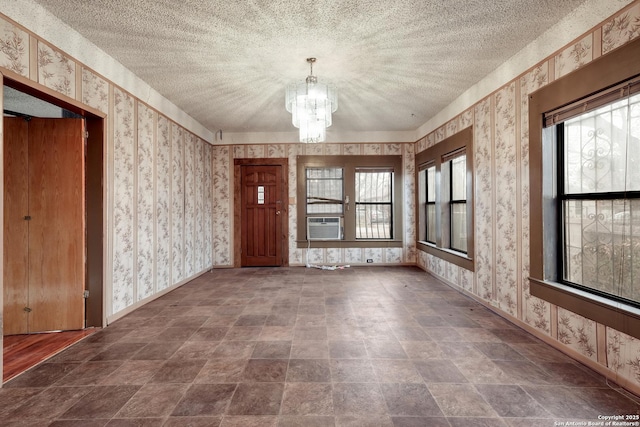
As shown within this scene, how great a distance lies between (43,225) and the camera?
105 inches

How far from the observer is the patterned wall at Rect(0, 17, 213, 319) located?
222cm

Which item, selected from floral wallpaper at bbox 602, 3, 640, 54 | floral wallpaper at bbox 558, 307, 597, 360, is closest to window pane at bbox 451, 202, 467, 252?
floral wallpaper at bbox 558, 307, 597, 360

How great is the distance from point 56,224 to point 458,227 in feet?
15.8

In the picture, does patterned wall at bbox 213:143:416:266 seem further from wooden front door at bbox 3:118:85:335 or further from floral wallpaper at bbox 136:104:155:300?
wooden front door at bbox 3:118:85:335

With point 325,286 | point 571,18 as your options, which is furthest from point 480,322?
point 571,18

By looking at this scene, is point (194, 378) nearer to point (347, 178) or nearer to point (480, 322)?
point (480, 322)

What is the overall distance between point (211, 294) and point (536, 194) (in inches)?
152

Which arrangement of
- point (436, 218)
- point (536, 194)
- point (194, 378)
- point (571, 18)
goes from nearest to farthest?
point (194, 378) < point (571, 18) < point (536, 194) < point (436, 218)

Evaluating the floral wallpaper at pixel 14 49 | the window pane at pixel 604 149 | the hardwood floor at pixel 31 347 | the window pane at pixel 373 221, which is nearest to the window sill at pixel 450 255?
the window pane at pixel 373 221

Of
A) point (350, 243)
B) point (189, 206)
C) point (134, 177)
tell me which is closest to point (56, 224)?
point (134, 177)

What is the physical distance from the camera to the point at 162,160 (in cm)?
382

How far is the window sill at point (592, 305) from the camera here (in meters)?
1.75

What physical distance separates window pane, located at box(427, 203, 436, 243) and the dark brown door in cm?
280

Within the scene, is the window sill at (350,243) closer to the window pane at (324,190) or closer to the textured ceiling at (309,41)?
the window pane at (324,190)
